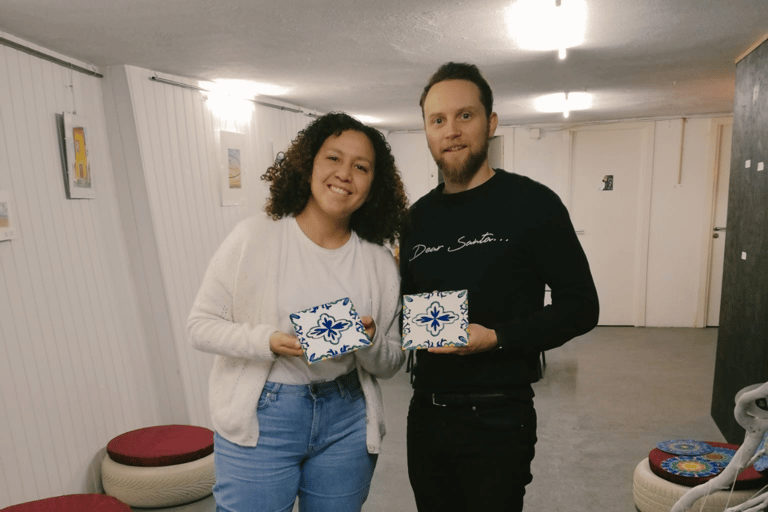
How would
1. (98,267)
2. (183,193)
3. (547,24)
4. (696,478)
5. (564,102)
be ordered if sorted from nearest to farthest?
1. (696,478)
2. (547,24)
3. (98,267)
4. (183,193)
5. (564,102)

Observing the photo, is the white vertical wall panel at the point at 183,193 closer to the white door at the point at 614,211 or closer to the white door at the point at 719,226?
the white door at the point at 614,211

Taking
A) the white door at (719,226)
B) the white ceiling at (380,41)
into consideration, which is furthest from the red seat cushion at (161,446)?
the white door at (719,226)

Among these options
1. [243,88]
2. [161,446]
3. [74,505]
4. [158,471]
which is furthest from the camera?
[243,88]

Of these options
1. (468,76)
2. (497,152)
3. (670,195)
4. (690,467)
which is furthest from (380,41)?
(670,195)

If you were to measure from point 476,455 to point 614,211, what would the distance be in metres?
5.97

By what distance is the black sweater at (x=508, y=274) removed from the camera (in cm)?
143

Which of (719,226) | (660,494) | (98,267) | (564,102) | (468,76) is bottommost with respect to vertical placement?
(660,494)

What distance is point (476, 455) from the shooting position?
4.77 feet

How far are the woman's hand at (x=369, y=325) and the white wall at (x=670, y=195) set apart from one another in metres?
5.94

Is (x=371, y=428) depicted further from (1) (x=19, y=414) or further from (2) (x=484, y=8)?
(1) (x=19, y=414)

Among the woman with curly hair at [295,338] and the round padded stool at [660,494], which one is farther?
the round padded stool at [660,494]

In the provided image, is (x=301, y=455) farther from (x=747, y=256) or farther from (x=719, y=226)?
(x=719, y=226)

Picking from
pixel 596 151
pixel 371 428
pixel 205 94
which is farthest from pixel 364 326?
pixel 596 151

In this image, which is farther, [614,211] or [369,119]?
[614,211]
